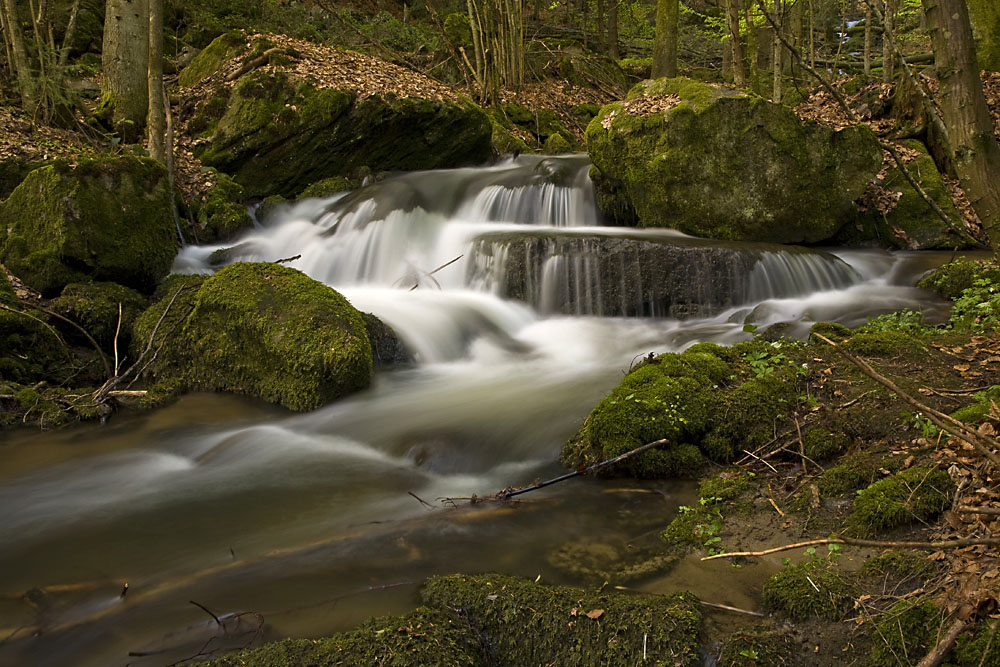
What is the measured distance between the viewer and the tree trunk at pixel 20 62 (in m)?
10.2

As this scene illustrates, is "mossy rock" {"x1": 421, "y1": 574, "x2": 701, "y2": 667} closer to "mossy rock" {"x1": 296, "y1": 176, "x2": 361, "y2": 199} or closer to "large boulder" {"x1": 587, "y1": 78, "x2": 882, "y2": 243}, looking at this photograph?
"large boulder" {"x1": 587, "y1": 78, "x2": 882, "y2": 243}

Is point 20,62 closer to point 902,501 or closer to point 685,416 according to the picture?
point 685,416

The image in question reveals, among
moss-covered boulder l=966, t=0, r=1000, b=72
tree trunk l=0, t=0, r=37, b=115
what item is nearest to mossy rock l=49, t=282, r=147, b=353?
tree trunk l=0, t=0, r=37, b=115

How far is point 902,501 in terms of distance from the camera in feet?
10.3

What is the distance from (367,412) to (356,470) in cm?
107

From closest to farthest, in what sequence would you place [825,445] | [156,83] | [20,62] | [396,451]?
[825,445] → [396,451] → [156,83] → [20,62]

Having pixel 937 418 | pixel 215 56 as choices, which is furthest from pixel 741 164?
pixel 215 56

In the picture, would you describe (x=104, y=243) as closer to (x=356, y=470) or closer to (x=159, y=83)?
(x=159, y=83)

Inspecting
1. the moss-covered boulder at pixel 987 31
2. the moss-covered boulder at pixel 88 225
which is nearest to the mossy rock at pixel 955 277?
the moss-covered boulder at pixel 987 31

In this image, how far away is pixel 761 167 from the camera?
9.88m

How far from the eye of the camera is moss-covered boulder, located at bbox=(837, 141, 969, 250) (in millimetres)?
10453

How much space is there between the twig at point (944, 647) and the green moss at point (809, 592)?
0.41 meters

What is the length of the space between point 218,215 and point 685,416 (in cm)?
898

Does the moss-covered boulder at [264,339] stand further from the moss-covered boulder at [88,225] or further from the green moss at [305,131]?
the green moss at [305,131]
